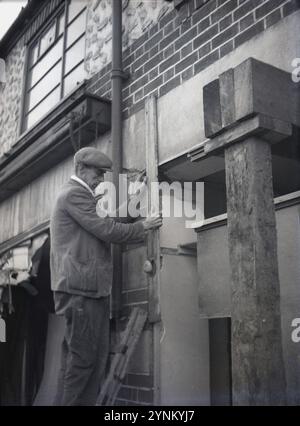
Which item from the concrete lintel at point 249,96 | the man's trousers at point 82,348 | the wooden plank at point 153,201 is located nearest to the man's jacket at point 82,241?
the man's trousers at point 82,348

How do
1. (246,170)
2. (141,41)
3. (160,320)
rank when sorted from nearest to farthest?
(246,170) → (160,320) → (141,41)

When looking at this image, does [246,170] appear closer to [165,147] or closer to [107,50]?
[165,147]

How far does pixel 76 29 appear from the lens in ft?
22.0

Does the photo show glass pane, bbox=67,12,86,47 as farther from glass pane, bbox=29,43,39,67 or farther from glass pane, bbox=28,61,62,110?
glass pane, bbox=29,43,39,67

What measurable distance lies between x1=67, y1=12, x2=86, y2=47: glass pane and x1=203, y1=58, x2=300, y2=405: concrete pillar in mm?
4333

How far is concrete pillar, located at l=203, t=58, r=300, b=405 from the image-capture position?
7.50 feet

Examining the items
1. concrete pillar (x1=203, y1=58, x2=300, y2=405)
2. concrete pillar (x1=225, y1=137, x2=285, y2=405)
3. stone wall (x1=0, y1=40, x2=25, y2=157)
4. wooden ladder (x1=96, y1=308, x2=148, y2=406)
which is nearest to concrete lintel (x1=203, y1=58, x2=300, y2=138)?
concrete pillar (x1=203, y1=58, x2=300, y2=405)

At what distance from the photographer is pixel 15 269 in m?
5.82

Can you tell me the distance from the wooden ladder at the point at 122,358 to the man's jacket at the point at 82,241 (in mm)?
518

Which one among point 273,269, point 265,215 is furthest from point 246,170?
point 273,269

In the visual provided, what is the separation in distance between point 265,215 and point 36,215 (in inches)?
189

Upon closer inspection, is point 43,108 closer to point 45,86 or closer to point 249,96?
point 45,86

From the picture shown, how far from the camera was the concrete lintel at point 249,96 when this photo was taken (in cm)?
250

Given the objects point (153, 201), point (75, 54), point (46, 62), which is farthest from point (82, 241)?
point (46, 62)
